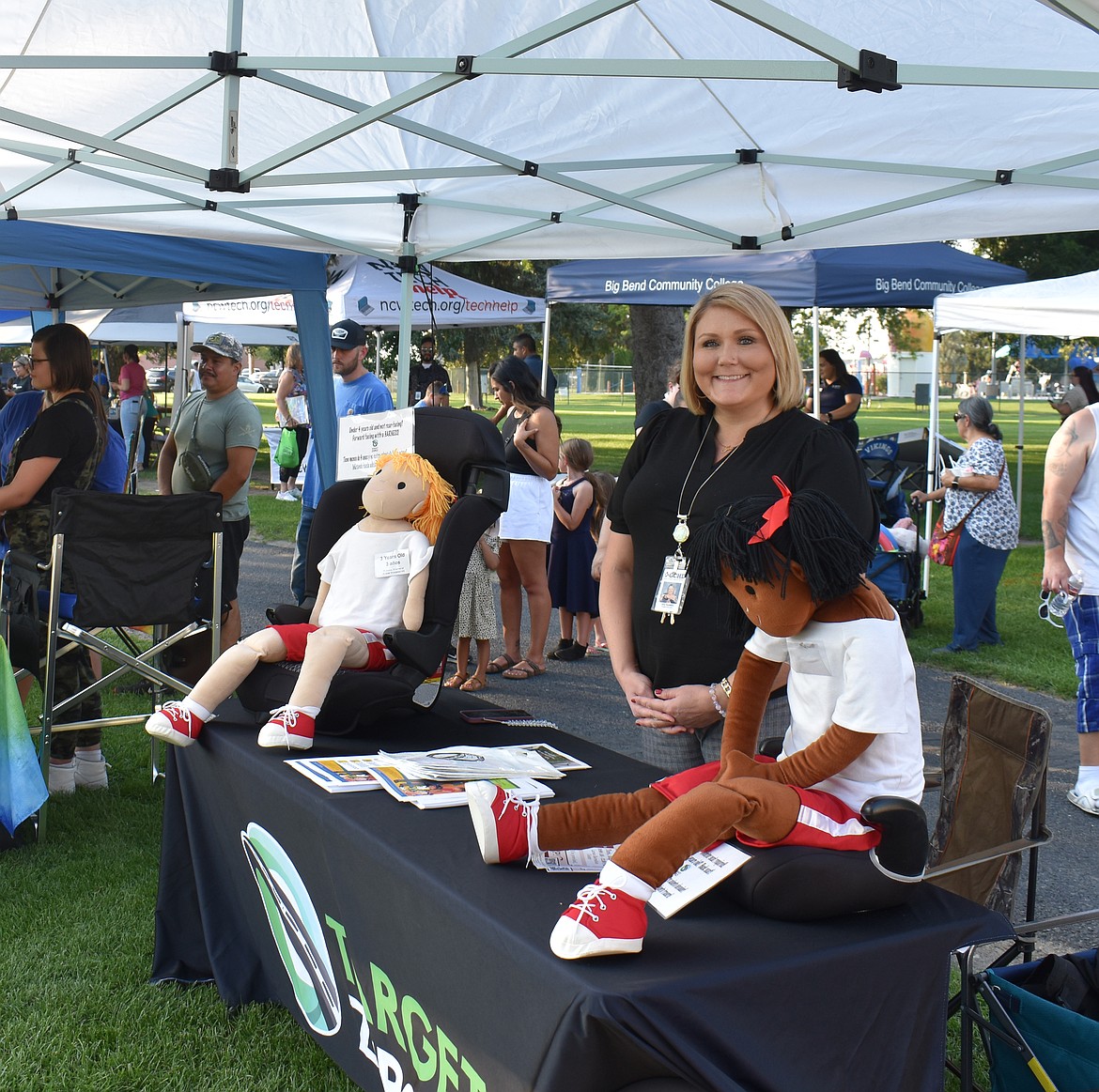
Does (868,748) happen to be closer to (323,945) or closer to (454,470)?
(323,945)

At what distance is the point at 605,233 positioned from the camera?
21.8ft

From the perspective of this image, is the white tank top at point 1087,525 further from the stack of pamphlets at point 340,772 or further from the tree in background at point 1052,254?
the tree in background at point 1052,254

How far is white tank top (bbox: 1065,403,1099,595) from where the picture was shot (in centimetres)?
477

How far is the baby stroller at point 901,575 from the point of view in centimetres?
827

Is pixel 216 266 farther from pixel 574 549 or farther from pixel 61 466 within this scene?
pixel 574 549

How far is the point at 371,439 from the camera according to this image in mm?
4336

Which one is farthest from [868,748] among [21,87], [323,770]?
[21,87]

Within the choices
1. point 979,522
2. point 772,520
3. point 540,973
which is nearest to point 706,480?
point 772,520

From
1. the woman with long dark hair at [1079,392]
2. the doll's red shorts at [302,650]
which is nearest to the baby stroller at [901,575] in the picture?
the woman with long dark hair at [1079,392]

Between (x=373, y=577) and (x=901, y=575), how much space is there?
5.60 meters

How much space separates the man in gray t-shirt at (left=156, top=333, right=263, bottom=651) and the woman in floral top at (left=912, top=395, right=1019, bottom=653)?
4.79 m

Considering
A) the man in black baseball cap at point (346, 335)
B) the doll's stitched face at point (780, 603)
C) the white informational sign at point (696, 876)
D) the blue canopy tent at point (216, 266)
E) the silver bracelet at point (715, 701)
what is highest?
the blue canopy tent at point (216, 266)

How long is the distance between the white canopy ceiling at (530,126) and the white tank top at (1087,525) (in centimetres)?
126

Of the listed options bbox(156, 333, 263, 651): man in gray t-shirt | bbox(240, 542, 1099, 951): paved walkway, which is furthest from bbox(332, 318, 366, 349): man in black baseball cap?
bbox(240, 542, 1099, 951): paved walkway
